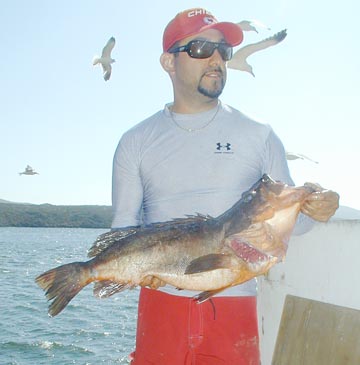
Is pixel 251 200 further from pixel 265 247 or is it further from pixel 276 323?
pixel 276 323

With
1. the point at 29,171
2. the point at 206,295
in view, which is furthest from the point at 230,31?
the point at 29,171

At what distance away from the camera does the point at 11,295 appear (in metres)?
22.5

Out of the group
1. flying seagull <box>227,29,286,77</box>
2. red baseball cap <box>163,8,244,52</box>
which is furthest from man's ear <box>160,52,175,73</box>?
flying seagull <box>227,29,286,77</box>

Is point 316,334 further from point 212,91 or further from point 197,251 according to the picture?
point 212,91

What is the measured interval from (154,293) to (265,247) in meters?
1.00

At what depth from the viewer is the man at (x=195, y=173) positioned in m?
3.86

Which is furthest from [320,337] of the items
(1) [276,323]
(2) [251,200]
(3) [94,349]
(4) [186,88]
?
(3) [94,349]

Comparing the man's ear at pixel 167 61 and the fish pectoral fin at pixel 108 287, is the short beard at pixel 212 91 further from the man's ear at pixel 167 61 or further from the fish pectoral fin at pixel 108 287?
the fish pectoral fin at pixel 108 287

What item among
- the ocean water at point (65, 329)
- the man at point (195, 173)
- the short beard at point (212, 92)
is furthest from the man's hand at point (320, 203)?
the ocean water at point (65, 329)

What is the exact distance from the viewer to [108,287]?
3961 millimetres

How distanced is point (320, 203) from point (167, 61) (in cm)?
196

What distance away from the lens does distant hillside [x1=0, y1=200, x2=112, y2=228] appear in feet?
359

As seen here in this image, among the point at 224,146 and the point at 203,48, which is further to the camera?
the point at 203,48

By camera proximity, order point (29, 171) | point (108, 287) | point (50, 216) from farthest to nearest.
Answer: point (50, 216)
point (29, 171)
point (108, 287)
